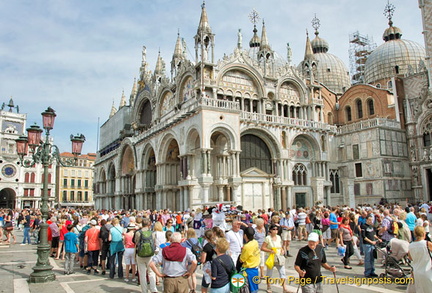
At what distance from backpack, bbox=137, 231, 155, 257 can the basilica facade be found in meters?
16.3

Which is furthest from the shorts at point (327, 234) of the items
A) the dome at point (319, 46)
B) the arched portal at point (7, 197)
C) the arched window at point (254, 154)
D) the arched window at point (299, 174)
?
the arched portal at point (7, 197)

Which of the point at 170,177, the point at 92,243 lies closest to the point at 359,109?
the point at 170,177

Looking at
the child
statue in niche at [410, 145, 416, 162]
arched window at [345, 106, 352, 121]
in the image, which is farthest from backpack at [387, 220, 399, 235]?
arched window at [345, 106, 352, 121]

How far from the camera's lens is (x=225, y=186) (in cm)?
2616

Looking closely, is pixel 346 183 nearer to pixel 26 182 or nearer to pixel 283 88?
pixel 283 88

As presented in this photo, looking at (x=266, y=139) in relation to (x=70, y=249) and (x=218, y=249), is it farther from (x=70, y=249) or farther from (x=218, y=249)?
(x=218, y=249)

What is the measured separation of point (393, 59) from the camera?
43.2 meters

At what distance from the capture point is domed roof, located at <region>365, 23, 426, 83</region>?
42656 mm

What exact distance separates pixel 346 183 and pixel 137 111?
25.4 metres

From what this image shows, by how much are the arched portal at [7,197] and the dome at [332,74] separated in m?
55.0

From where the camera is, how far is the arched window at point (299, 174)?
1240 inches

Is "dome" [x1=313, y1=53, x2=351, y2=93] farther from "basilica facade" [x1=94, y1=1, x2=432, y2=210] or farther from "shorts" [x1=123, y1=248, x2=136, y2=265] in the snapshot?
"shorts" [x1=123, y1=248, x2=136, y2=265]

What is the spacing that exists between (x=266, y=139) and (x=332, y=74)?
25890 millimetres

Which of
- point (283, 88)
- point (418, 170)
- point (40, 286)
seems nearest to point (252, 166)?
point (283, 88)
